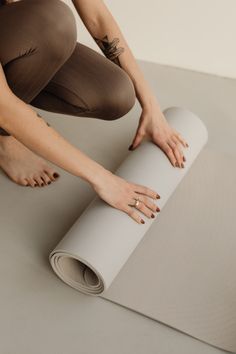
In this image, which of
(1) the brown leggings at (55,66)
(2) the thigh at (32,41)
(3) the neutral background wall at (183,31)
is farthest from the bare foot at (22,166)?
(3) the neutral background wall at (183,31)

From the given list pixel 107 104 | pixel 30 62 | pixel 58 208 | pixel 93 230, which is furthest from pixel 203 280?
pixel 30 62

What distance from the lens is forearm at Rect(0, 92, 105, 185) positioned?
124cm

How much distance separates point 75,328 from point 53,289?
15 centimetres

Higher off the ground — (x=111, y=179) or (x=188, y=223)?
(x=188, y=223)

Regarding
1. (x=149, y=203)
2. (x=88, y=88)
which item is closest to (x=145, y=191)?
(x=149, y=203)

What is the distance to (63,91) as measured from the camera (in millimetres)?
1589

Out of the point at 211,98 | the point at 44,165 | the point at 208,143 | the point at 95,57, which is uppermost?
the point at 211,98

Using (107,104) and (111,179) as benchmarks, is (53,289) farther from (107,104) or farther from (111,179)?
(107,104)

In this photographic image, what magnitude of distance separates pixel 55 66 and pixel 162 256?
694 millimetres

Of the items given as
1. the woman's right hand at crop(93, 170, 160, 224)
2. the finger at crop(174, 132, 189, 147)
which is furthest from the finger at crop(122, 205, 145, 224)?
the finger at crop(174, 132, 189, 147)

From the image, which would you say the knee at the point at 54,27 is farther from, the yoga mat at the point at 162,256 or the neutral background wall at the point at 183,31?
the neutral background wall at the point at 183,31

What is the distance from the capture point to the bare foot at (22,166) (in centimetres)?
171

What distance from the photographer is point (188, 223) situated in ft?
5.22

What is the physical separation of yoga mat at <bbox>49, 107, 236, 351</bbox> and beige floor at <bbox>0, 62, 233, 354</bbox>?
0.15 feet
